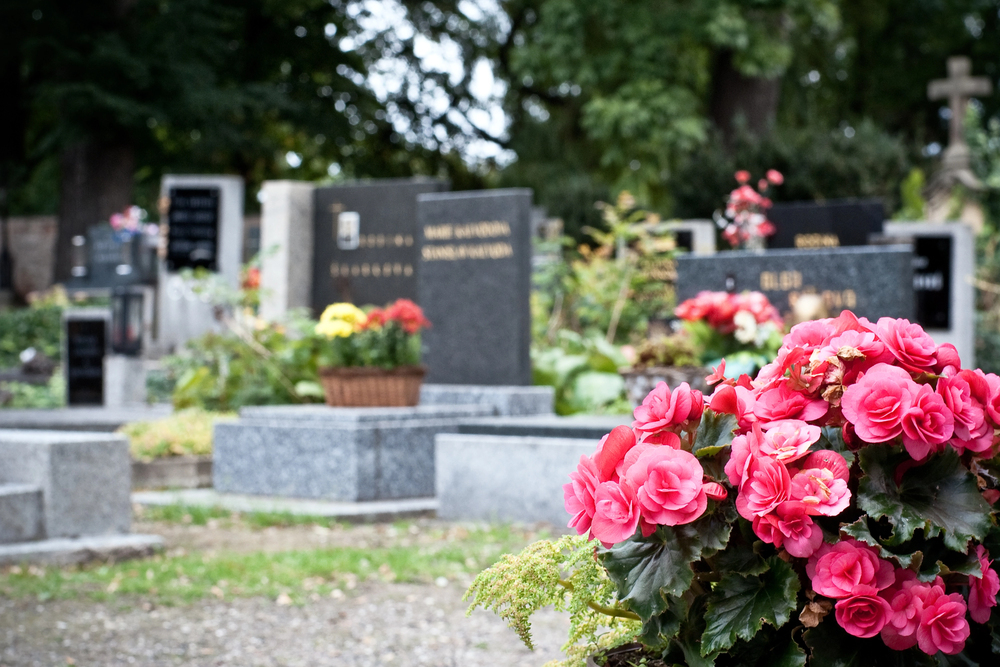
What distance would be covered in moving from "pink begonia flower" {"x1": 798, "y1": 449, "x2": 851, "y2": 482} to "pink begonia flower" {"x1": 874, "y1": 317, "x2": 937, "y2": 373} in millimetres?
247

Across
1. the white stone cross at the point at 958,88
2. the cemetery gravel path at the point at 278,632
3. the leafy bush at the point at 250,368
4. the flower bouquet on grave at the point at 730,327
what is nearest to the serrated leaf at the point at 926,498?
the cemetery gravel path at the point at 278,632

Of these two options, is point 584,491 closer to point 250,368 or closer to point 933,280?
point 250,368

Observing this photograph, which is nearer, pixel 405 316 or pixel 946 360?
pixel 946 360

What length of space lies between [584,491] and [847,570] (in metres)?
0.43

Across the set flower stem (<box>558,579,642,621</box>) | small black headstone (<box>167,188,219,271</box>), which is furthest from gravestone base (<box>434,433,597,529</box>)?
small black headstone (<box>167,188,219,271</box>)

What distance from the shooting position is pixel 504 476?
22.2 feet

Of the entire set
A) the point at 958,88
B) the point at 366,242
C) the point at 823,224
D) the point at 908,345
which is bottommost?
the point at 908,345

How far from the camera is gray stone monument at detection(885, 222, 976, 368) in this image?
11.2m

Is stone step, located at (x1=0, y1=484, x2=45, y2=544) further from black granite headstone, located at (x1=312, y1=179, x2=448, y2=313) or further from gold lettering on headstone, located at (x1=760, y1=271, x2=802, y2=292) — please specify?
black granite headstone, located at (x1=312, y1=179, x2=448, y2=313)

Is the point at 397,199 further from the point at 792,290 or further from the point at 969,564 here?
the point at 969,564

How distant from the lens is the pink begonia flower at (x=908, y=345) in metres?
1.96

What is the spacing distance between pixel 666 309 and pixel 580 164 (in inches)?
503

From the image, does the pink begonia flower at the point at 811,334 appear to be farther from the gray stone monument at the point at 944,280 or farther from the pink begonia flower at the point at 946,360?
the gray stone monument at the point at 944,280

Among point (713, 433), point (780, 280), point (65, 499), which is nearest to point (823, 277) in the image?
point (780, 280)
